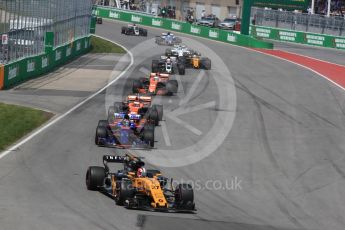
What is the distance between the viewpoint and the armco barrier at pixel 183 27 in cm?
6494

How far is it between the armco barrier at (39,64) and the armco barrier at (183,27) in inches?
662

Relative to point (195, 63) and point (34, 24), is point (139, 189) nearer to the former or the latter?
point (34, 24)

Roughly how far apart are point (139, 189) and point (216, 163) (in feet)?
18.9

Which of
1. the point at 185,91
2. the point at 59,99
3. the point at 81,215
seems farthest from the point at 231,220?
the point at 185,91

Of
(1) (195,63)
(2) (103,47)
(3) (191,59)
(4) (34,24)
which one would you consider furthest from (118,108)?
(2) (103,47)

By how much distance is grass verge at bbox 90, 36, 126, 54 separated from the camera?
56188mm

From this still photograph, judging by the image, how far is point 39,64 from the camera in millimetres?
40031

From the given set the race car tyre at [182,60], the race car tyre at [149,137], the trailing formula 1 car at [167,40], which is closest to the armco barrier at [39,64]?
the trailing formula 1 car at [167,40]

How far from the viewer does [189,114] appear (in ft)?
100

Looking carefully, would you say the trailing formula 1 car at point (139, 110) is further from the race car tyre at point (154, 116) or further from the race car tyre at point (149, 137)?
the race car tyre at point (149, 137)

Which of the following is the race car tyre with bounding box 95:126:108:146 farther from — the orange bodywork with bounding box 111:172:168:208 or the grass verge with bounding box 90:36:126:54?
the grass verge with bounding box 90:36:126:54

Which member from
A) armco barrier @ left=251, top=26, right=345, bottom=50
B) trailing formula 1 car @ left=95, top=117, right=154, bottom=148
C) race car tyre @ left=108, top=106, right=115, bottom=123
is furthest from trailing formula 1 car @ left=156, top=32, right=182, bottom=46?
trailing formula 1 car @ left=95, top=117, right=154, bottom=148

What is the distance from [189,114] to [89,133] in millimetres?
6420

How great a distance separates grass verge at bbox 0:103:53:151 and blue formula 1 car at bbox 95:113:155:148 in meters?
2.64
